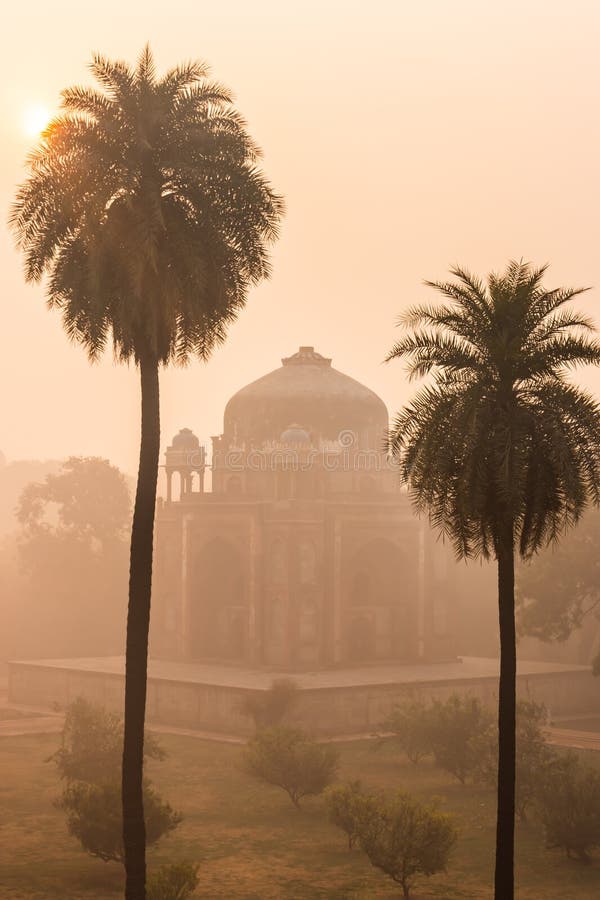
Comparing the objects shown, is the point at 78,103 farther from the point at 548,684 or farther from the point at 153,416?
the point at 548,684

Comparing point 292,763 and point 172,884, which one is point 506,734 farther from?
point 292,763

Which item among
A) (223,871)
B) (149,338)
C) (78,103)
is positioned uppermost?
(78,103)

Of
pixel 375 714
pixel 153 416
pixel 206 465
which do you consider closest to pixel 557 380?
pixel 153 416

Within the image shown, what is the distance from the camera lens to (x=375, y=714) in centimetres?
4747

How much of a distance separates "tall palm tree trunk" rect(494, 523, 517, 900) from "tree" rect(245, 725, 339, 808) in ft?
47.0

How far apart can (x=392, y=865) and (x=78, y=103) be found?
15.5m

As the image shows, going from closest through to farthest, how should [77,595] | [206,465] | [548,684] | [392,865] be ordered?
[392,865] → [548,684] → [206,465] → [77,595]

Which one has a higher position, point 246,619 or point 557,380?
point 557,380

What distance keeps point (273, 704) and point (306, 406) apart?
16892mm

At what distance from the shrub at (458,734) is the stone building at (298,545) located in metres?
14.4

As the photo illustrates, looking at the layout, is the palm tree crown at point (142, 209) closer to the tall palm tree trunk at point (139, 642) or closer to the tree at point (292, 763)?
the tall palm tree trunk at point (139, 642)

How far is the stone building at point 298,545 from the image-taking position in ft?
171

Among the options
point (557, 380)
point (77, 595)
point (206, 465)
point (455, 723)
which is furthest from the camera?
point (77, 595)

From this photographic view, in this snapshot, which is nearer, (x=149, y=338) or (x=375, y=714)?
(x=149, y=338)
